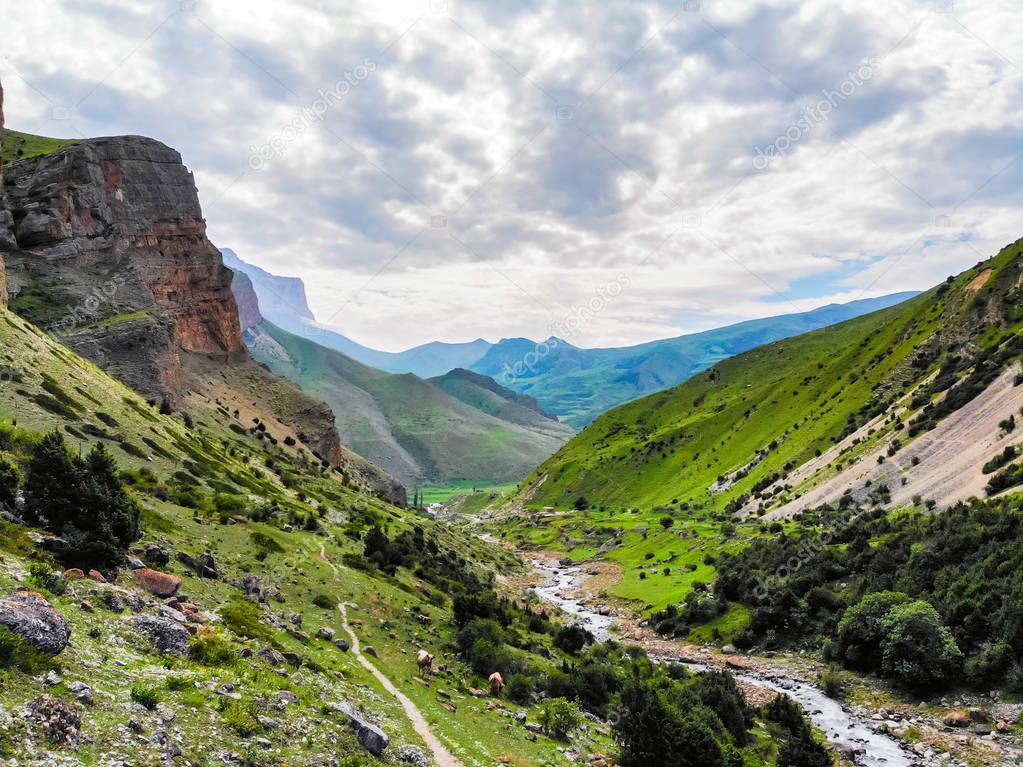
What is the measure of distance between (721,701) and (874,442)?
6871cm

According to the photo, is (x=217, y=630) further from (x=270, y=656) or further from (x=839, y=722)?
(x=839, y=722)

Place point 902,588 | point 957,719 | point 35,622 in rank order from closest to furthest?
point 35,622, point 957,719, point 902,588

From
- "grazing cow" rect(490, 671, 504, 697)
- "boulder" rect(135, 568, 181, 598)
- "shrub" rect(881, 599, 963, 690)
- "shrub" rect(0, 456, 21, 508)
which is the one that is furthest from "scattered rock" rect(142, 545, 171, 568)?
"shrub" rect(881, 599, 963, 690)

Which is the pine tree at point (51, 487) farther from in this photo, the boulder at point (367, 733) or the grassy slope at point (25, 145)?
the grassy slope at point (25, 145)

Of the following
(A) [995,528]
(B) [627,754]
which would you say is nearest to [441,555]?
(B) [627,754]

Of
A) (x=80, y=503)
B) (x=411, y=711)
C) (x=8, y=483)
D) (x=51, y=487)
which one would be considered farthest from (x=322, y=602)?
(x=8, y=483)

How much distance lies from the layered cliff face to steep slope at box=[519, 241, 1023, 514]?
3952 inches

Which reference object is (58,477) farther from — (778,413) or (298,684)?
(778,413)

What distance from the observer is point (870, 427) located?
93.7 meters

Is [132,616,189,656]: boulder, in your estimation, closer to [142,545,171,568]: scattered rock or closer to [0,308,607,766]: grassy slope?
[0,308,607,766]: grassy slope

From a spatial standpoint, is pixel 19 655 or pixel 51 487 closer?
pixel 19 655

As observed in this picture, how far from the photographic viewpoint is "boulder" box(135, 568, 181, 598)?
73.2ft

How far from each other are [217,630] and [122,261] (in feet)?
359

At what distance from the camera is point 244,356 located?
136m
